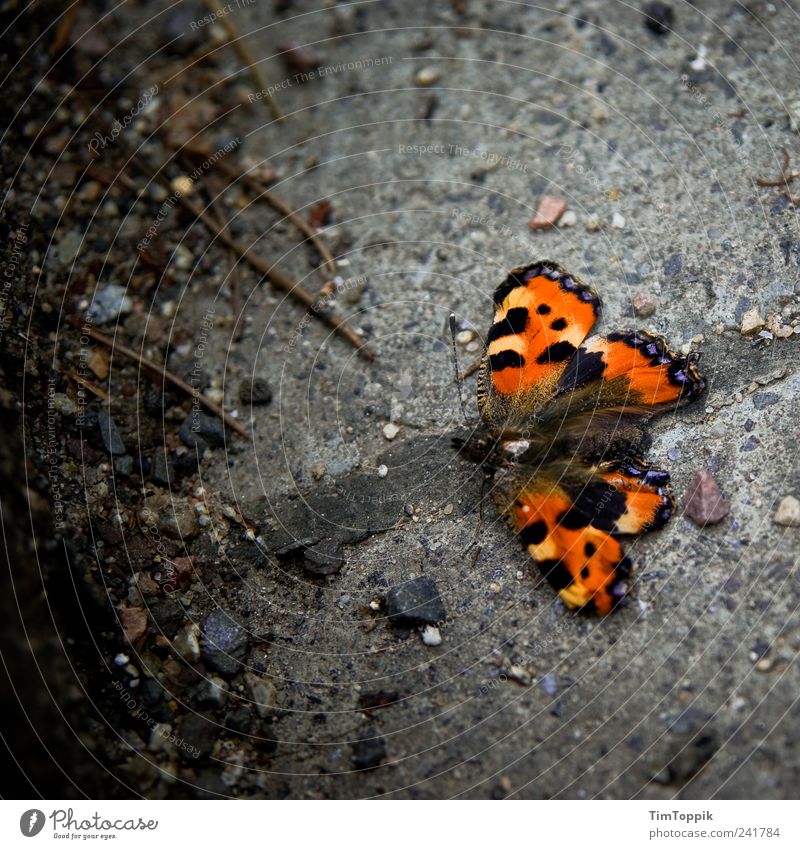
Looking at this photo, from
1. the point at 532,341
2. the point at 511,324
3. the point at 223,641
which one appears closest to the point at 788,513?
the point at 532,341

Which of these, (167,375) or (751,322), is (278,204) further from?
(751,322)

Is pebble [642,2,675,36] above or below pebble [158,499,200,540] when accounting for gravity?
above

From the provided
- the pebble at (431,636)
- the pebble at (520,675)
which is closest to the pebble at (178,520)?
the pebble at (431,636)

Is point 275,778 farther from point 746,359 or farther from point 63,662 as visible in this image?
point 746,359

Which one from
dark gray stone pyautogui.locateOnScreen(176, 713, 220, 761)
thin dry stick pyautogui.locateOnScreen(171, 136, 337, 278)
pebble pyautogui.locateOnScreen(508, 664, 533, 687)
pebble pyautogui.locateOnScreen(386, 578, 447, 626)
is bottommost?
dark gray stone pyautogui.locateOnScreen(176, 713, 220, 761)

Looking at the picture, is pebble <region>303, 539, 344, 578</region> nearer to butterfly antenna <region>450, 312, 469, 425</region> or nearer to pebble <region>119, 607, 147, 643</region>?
pebble <region>119, 607, 147, 643</region>

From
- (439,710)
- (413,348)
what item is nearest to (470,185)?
(413,348)

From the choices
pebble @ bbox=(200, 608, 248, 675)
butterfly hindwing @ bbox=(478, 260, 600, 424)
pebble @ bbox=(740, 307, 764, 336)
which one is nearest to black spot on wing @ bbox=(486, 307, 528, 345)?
butterfly hindwing @ bbox=(478, 260, 600, 424)
